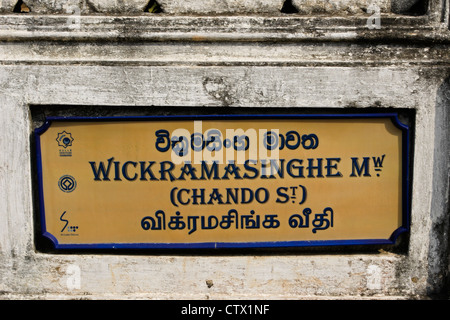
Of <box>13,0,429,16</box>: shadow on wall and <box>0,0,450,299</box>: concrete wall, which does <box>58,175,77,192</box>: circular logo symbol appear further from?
<box>13,0,429,16</box>: shadow on wall

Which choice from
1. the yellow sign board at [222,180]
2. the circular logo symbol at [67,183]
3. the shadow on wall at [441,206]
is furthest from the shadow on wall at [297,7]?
the circular logo symbol at [67,183]

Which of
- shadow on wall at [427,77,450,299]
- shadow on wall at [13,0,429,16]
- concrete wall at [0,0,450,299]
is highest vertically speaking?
shadow on wall at [13,0,429,16]

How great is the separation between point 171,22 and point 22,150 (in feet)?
4.36

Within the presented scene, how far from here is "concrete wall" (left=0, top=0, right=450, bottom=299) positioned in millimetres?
2801

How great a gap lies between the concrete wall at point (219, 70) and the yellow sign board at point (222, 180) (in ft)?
0.36

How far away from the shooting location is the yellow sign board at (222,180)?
9.52 feet

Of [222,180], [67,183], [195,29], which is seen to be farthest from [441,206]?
[67,183]

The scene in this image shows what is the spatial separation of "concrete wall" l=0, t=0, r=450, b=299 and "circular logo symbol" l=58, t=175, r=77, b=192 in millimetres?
204

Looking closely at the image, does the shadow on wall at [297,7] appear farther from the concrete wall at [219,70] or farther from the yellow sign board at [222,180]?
the yellow sign board at [222,180]

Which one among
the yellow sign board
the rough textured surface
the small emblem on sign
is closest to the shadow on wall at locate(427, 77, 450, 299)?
the yellow sign board

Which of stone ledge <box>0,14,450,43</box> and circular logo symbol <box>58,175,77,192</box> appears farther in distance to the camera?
circular logo symbol <box>58,175,77,192</box>

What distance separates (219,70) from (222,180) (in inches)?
29.5

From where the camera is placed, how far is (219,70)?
9.26 feet

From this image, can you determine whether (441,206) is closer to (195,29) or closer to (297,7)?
(297,7)
